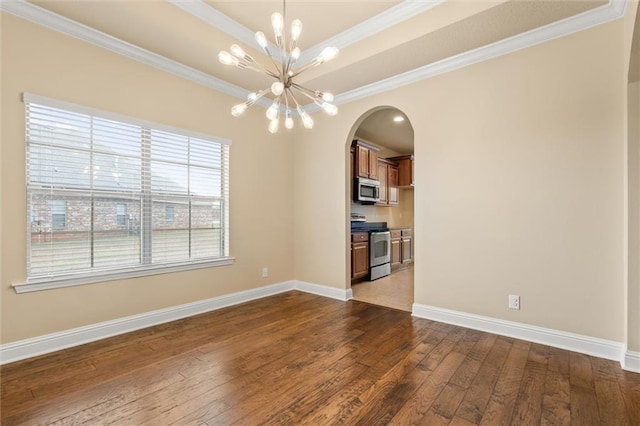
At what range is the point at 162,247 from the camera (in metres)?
3.24

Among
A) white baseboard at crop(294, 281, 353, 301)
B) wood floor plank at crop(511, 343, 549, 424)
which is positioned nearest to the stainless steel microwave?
white baseboard at crop(294, 281, 353, 301)

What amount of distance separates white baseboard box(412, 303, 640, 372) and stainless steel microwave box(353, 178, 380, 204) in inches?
106

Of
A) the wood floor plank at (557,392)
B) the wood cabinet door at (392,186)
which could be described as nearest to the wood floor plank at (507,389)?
the wood floor plank at (557,392)

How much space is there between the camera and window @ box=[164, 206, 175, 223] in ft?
10.7

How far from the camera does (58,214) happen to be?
8.41 feet

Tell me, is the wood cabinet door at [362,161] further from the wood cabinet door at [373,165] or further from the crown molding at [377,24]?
the crown molding at [377,24]

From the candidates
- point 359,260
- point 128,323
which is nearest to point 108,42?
point 128,323

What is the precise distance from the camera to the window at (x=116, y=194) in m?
2.49

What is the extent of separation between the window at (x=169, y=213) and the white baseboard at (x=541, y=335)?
3076mm

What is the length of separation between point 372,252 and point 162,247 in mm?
3582

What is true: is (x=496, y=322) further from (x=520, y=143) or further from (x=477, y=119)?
(x=477, y=119)

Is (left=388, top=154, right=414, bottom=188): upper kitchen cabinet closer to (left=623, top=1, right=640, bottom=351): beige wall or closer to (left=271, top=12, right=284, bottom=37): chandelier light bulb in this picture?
(left=623, top=1, right=640, bottom=351): beige wall

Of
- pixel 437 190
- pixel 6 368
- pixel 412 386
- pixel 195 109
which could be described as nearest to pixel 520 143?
pixel 437 190

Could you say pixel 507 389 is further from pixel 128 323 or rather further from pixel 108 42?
pixel 108 42
